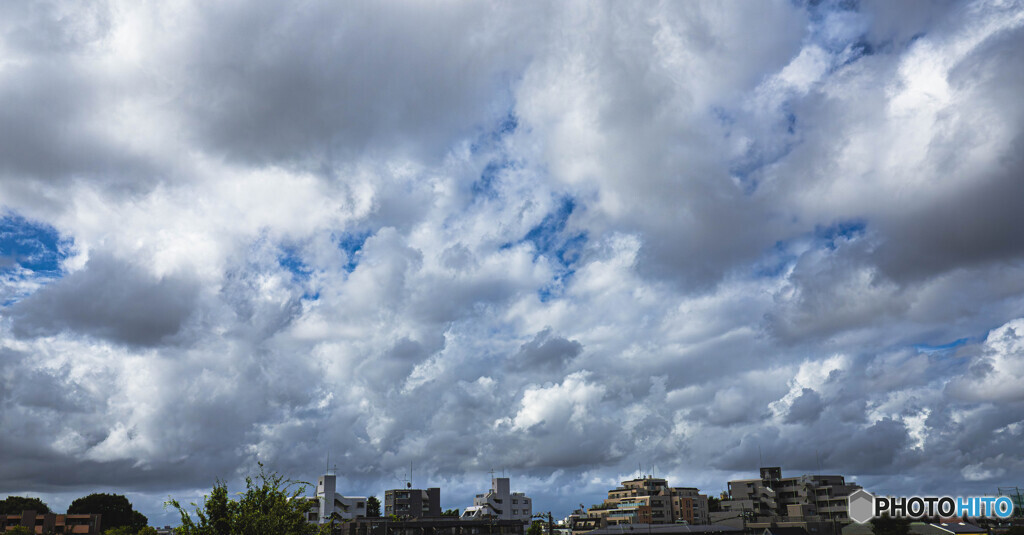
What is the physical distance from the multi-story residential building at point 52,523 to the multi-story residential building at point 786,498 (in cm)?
16791

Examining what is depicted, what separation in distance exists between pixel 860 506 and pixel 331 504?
5010 inches

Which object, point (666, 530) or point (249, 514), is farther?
point (666, 530)

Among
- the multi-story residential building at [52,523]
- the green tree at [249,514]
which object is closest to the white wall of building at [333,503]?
the multi-story residential building at [52,523]

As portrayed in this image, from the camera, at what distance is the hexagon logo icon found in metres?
135

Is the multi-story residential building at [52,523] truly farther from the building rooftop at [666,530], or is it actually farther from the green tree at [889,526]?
the green tree at [889,526]

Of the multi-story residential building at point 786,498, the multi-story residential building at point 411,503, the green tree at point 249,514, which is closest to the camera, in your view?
the green tree at point 249,514

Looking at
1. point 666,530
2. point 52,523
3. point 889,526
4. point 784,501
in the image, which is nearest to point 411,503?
point 666,530

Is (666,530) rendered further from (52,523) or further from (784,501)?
(52,523)

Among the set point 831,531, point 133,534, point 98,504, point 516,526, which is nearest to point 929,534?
point 831,531

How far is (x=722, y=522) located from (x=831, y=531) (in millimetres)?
25455

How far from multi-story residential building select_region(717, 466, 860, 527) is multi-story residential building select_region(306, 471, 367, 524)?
3860 inches

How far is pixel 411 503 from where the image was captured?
191 m

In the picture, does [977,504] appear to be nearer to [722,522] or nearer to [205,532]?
[205,532]

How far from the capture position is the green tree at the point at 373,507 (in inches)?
7564
